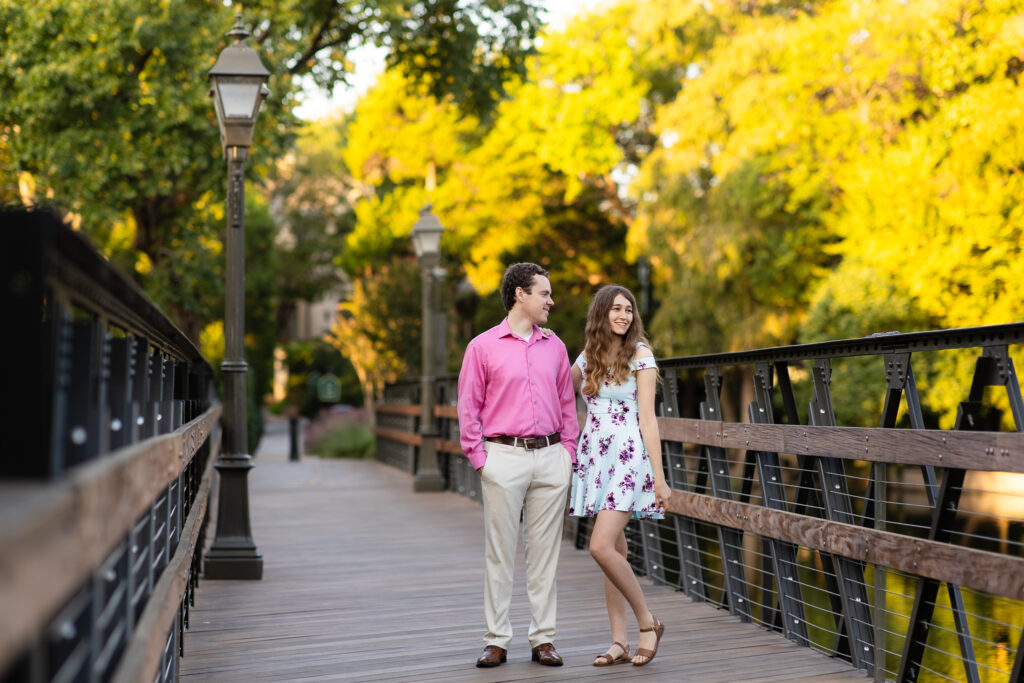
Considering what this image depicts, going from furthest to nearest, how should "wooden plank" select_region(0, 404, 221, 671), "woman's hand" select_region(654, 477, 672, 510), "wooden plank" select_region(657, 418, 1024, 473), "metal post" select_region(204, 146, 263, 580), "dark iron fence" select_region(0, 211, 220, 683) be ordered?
"metal post" select_region(204, 146, 263, 580), "woman's hand" select_region(654, 477, 672, 510), "wooden plank" select_region(657, 418, 1024, 473), "dark iron fence" select_region(0, 211, 220, 683), "wooden plank" select_region(0, 404, 221, 671)

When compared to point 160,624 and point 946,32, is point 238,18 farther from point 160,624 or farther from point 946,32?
point 946,32

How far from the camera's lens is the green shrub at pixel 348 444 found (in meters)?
25.9

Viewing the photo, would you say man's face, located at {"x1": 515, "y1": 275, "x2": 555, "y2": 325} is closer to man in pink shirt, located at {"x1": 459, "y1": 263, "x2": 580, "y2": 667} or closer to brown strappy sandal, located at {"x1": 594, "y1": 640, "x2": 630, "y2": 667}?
man in pink shirt, located at {"x1": 459, "y1": 263, "x2": 580, "y2": 667}

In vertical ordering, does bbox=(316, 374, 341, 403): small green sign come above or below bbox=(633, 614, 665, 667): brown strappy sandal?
above

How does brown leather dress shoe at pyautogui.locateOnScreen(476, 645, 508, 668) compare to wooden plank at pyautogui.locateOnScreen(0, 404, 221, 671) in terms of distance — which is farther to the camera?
brown leather dress shoe at pyautogui.locateOnScreen(476, 645, 508, 668)

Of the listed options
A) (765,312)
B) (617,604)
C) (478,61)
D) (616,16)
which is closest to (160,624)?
(617,604)

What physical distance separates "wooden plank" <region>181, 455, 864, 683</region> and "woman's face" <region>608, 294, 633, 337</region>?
1523mm

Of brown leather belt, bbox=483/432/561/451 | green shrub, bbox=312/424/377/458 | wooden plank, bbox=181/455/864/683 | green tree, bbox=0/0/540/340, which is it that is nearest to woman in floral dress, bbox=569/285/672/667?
brown leather belt, bbox=483/432/561/451

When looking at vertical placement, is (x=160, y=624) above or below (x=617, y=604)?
above

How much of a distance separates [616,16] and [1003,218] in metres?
16.2

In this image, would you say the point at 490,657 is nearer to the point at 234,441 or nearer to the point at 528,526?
the point at 528,526

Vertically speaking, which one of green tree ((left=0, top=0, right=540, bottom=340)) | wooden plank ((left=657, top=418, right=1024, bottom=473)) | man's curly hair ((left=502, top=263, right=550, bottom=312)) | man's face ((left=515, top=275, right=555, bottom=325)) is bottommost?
wooden plank ((left=657, top=418, right=1024, bottom=473))

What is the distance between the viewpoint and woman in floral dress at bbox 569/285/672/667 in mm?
5238

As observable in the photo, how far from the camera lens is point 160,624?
2.93 metres
